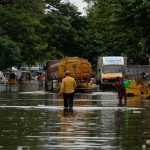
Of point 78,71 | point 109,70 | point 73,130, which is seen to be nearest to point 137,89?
point 78,71

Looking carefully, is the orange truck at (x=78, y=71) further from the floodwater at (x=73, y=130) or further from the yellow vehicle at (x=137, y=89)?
the floodwater at (x=73, y=130)

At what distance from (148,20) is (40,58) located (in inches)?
1484

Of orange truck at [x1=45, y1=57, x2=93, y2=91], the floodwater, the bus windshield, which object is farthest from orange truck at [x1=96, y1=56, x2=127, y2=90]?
the floodwater

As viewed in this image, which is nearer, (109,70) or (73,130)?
(73,130)

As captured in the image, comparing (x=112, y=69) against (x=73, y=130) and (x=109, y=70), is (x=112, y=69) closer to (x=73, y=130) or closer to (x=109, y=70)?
(x=109, y=70)

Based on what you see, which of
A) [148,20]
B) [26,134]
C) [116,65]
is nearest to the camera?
[26,134]

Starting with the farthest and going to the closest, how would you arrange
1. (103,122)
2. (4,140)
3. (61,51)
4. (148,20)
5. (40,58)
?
1. (61,51)
2. (40,58)
3. (148,20)
4. (103,122)
5. (4,140)

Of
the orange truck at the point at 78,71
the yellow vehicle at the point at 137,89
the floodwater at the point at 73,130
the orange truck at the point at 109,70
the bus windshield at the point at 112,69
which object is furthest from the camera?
the bus windshield at the point at 112,69

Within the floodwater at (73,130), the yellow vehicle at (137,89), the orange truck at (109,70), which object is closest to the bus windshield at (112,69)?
the orange truck at (109,70)

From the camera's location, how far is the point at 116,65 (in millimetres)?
69438

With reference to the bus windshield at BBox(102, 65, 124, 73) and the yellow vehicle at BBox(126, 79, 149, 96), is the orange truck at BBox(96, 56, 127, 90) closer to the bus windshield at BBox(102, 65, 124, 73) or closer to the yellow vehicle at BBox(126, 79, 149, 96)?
the bus windshield at BBox(102, 65, 124, 73)

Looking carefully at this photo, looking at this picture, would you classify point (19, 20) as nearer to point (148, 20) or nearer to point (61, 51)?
point (148, 20)

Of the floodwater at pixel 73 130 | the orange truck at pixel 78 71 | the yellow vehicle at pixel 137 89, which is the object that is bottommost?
the floodwater at pixel 73 130

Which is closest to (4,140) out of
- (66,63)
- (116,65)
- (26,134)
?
(26,134)
